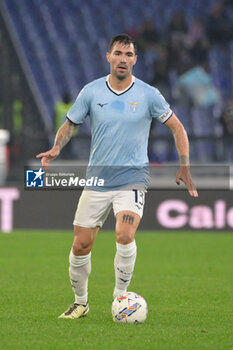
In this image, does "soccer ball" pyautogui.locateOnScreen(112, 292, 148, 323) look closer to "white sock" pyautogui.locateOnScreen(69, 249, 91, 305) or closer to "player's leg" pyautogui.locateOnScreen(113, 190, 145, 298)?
"player's leg" pyautogui.locateOnScreen(113, 190, 145, 298)

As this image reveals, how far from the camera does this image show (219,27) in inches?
857

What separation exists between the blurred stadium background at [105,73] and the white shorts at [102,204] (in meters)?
8.65

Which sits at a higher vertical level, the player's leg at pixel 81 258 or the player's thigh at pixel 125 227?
the player's thigh at pixel 125 227

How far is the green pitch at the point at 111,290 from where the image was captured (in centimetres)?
604

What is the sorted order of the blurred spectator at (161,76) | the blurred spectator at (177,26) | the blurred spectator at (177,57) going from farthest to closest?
the blurred spectator at (177,26)
the blurred spectator at (177,57)
the blurred spectator at (161,76)

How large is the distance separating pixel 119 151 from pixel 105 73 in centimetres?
1549

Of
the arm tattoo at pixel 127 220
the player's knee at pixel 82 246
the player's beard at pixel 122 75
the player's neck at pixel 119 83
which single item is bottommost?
the player's knee at pixel 82 246

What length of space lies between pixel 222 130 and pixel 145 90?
1205 centimetres

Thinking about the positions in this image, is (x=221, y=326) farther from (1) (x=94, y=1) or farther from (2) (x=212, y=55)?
(1) (x=94, y=1)

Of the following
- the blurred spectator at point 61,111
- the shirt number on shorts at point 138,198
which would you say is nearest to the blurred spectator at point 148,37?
the blurred spectator at point 61,111

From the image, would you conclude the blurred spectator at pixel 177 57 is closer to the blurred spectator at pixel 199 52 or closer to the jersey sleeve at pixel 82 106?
the blurred spectator at pixel 199 52

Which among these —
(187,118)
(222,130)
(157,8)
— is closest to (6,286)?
(222,130)

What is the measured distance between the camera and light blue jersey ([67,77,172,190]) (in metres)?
6.88

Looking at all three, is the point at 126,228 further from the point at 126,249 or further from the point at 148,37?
the point at 148,37
